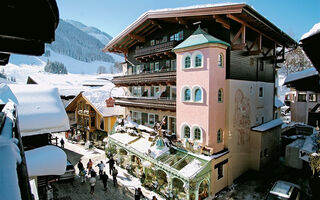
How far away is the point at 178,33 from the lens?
1812 centimetres

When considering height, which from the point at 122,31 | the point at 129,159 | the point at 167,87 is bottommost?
the point at 129,159

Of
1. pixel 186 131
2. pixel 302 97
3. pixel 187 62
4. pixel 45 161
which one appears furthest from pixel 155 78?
pixel 302 97

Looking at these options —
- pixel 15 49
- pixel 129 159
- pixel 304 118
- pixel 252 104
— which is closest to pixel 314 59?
pixel 15 49

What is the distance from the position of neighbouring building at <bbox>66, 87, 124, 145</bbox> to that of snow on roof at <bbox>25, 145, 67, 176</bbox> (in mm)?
13158

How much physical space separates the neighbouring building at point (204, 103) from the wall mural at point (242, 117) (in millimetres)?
88

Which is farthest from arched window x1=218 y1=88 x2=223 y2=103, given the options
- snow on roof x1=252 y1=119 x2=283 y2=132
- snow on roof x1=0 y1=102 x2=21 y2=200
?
snow on roof x1=0 y1=102 x2=21 y2=200

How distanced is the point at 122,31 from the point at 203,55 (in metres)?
12.0

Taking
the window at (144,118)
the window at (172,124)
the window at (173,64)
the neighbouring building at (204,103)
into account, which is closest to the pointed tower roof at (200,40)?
the neighbouring building at (204,103)

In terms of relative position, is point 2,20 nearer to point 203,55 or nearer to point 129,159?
point 203,55

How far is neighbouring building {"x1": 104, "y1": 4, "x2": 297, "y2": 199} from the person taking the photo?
551 inches

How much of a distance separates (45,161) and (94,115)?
17613 millimetres

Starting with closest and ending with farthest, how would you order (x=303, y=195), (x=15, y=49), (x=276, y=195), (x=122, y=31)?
(x=15, y=49)
(x=276, y=195)
(x=303, y=195)
(x=122, y=31)

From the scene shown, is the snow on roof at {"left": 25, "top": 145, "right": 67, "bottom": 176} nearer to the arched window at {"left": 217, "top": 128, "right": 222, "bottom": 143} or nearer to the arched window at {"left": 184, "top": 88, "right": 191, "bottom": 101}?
the arched window at {"left": 184, "top": 88, "right": 191, "bottom": 101}

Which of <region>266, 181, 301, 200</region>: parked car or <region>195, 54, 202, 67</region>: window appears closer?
<region>266, 181, 301, 200</region>: parked car
